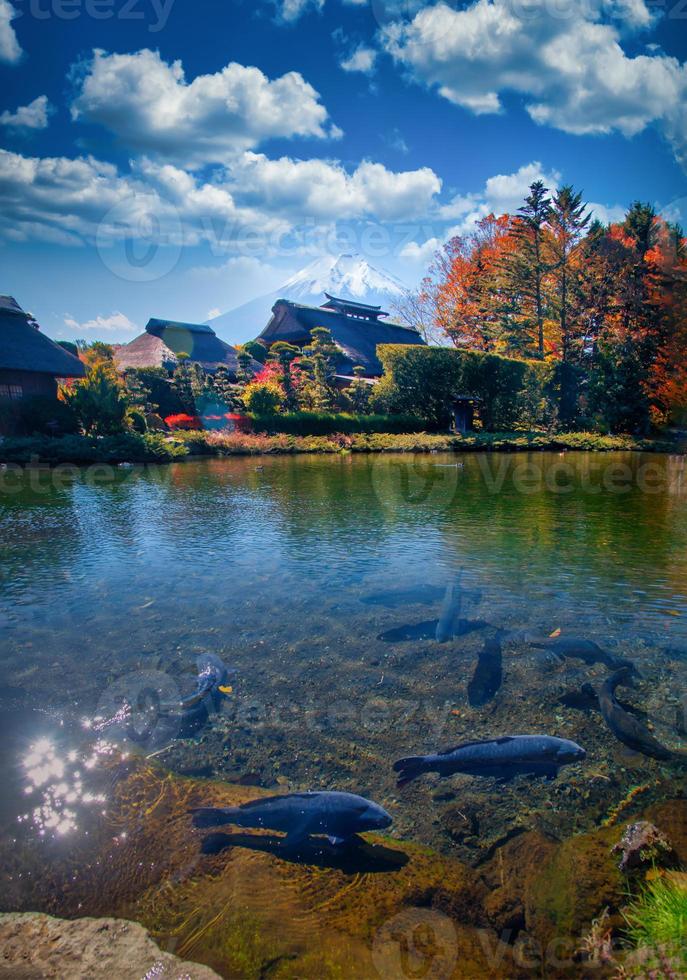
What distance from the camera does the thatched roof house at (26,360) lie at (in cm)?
2541

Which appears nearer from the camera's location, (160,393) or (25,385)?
(25,385)

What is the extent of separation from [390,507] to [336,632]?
6.79 m

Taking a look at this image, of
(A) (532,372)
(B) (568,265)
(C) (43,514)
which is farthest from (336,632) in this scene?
(B) (568,265)

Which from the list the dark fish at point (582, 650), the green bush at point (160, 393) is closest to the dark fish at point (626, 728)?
the dark fish at point (582, 650)

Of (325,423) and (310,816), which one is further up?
(325,423)

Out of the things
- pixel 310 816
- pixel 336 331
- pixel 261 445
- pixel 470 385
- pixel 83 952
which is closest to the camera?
pixel 83 952

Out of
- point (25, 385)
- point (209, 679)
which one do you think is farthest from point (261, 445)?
point (209, 679)

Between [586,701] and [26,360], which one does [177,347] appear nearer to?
[26,360]

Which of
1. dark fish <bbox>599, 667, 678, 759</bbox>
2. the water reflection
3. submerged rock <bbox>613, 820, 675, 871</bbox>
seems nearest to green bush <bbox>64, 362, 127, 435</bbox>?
the water reflection

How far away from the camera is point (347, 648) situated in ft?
16.8

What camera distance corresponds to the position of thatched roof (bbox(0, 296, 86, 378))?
1000 inches

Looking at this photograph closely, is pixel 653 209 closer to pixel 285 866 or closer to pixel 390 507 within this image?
pixel 390 507

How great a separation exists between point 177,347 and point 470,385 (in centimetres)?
2314

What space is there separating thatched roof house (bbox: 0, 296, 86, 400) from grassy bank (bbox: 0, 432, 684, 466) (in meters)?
5.19
